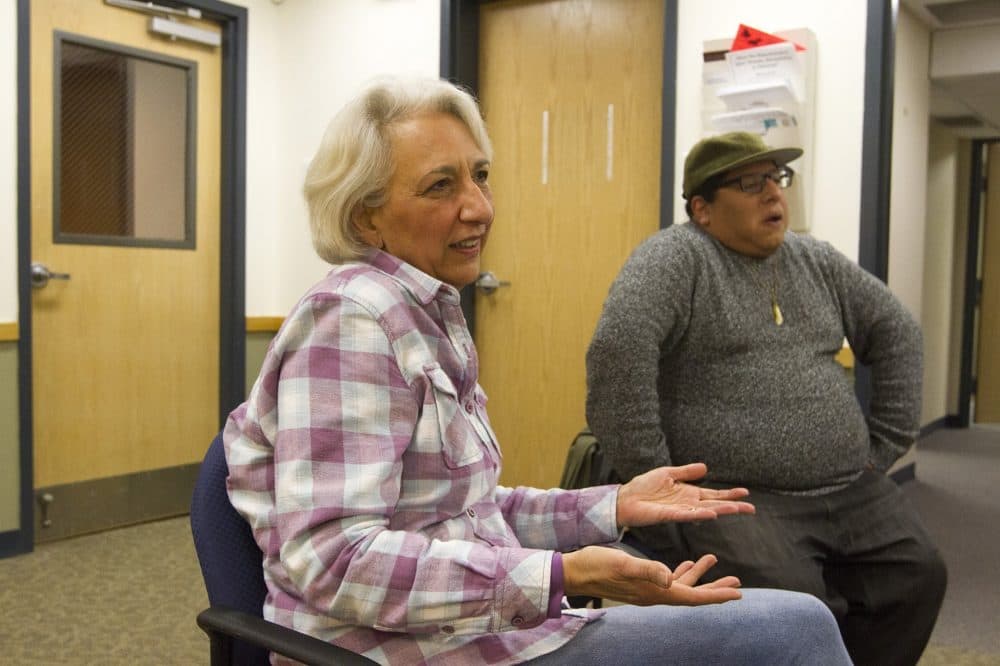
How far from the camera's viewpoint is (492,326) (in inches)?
144

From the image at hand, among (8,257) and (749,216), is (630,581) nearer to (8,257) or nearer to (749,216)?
(749,216)

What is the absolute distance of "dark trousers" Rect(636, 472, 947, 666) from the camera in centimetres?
179

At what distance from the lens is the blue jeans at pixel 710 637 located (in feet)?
3.58

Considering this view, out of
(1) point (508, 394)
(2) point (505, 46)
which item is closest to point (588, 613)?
(1) point (508, 394)

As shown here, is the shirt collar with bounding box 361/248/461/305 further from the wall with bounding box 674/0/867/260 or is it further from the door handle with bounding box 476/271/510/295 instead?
the door handle with bounding box 476/271/510/295

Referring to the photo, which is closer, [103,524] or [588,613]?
[588,613]

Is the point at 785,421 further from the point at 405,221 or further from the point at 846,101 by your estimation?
the point at 846,101

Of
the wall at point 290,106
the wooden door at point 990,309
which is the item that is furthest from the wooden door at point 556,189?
the wooden door at point 990,309

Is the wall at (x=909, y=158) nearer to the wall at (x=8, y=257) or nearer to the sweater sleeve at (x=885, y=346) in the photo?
the sweater sleeve at (x=885, y=346)

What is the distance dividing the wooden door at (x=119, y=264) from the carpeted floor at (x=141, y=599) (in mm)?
284

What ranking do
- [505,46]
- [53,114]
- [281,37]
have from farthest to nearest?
[281,37] → [505,46] → [53,114]

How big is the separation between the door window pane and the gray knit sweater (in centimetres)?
242

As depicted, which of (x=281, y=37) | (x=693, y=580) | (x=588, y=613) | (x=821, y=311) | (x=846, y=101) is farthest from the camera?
(x=281, y=37)

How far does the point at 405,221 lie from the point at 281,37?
3.28 m
